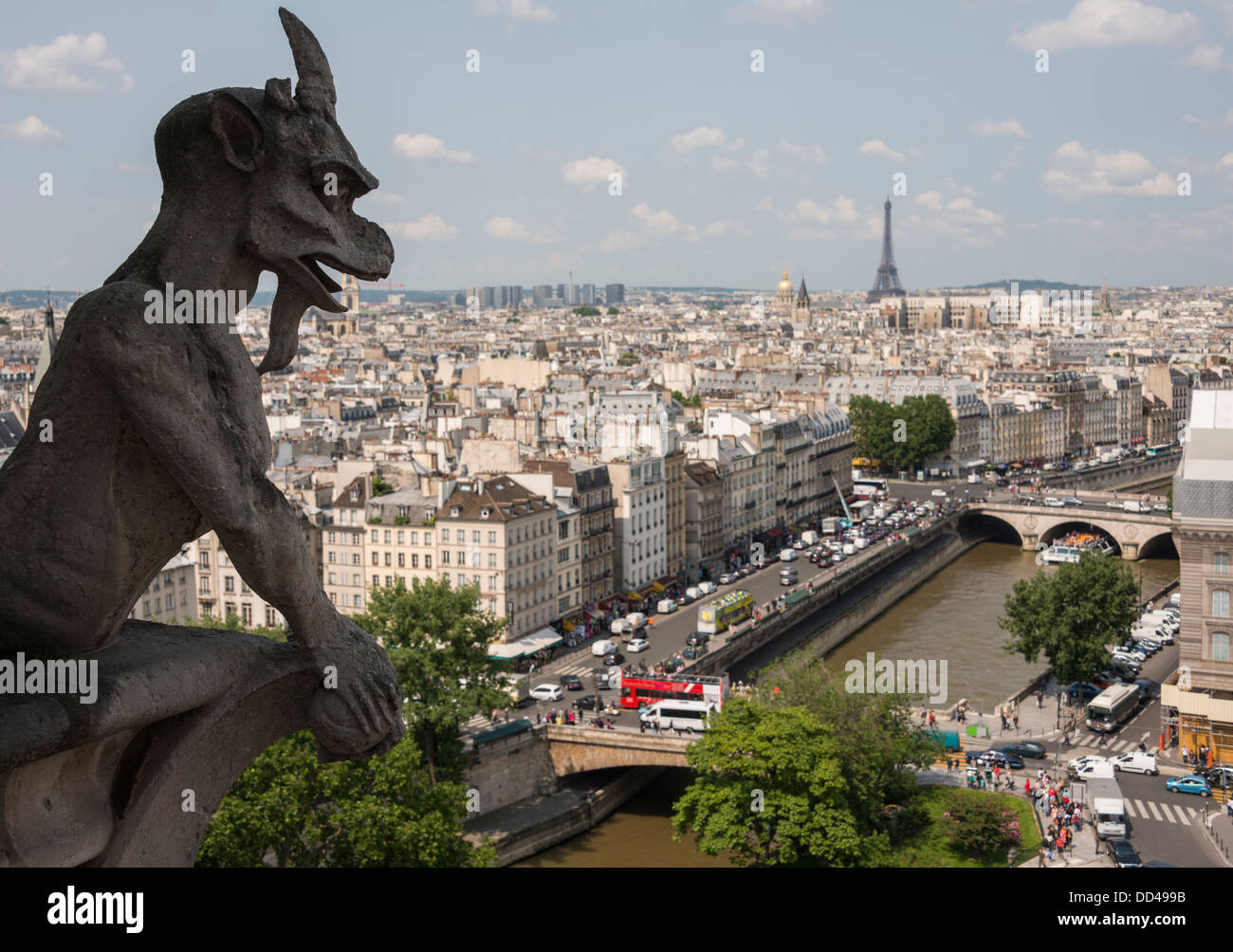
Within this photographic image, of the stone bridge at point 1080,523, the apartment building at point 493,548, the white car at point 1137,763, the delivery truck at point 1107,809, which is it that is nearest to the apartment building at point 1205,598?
the white car at point 1137,763

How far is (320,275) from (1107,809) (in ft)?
76.6

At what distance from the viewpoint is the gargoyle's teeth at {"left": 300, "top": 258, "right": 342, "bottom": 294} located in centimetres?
400

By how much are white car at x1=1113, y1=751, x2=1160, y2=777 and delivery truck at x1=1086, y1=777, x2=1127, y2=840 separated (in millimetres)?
2104

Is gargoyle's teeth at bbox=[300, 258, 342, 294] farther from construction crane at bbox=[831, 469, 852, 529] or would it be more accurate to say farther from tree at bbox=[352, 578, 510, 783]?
construction crane at bbox=[831, 469, 852, 529]

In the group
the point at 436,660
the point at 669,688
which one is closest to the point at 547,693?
the point at 669,688

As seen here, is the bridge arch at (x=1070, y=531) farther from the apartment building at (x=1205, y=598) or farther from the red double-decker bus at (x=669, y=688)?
the red double-decker bus at (x=669, y=688)

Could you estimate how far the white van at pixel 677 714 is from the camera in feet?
99.7

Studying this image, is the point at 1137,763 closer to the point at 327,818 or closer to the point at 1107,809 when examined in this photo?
the point at 1107,809

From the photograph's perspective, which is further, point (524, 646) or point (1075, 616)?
point (524, 646)

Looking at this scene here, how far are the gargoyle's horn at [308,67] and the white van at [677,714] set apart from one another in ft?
88.5

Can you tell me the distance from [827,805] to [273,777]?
9.14m

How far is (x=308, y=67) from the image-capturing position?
391 cm

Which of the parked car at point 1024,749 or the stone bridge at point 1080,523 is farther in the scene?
the stone bridge at point 1080,523

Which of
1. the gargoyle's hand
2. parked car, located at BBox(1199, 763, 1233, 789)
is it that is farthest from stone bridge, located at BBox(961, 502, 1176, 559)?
the gargoyle's hand
